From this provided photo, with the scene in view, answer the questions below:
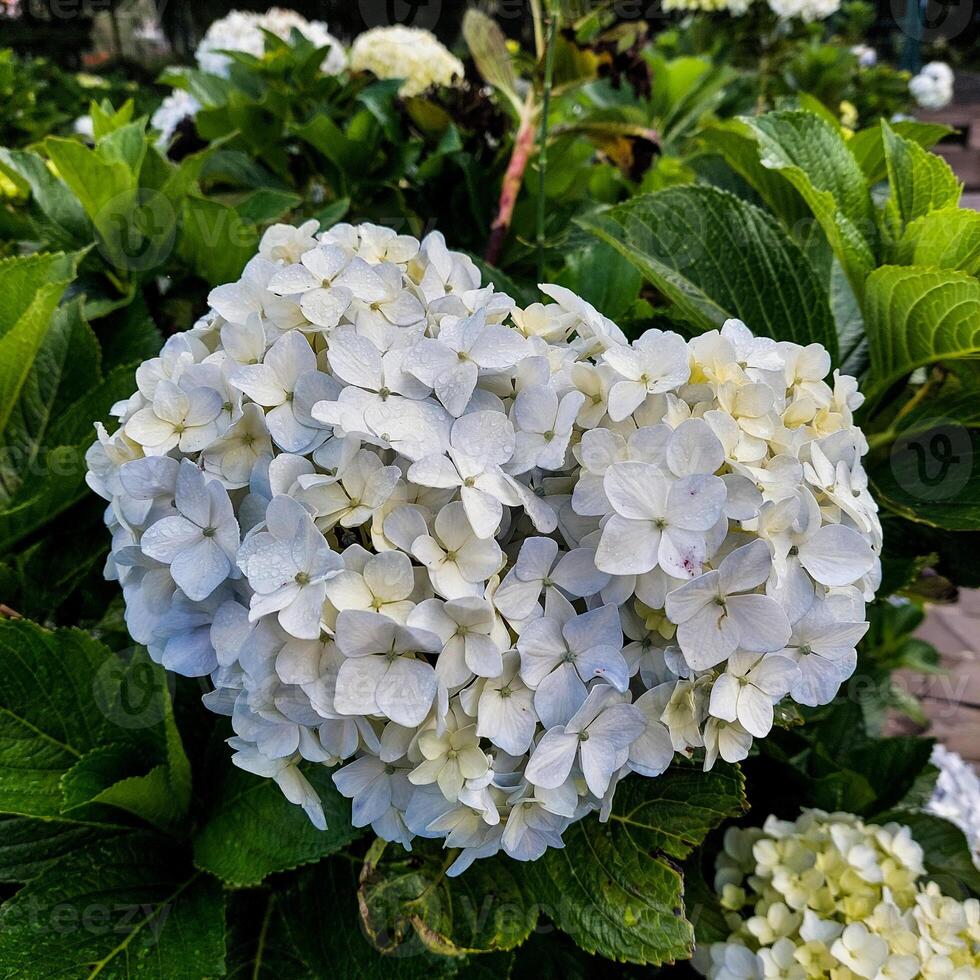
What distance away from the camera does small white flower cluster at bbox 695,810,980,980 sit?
0.87 m

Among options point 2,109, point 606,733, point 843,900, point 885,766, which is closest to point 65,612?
point 606,733

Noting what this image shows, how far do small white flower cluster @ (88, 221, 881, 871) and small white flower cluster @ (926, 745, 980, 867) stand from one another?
130cm

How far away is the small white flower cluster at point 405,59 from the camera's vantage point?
175 cm

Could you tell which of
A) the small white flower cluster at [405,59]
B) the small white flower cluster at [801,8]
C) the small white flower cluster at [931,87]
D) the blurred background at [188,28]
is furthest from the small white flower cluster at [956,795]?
the blurred background at [188,28]

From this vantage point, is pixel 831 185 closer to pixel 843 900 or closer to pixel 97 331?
pixel 843 900

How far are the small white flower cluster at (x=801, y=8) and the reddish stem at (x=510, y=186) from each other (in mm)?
1919

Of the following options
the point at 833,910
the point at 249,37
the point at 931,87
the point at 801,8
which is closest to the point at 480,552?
the point at 833,910

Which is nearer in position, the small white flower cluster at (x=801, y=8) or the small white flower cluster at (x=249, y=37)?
the small white flower cluster at (x=249, y=37)

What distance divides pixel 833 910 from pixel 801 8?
106 inches

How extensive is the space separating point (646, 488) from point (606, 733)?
151 mm

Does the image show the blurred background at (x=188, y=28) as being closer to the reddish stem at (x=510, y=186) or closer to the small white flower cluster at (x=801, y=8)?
the small white flower cluster at (x=801, y=8)

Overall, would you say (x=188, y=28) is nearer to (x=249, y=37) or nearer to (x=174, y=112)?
(x=249, y=37)

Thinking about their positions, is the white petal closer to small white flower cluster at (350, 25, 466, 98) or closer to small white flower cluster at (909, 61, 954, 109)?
small white flower cluster at (350, 25, 466, 98)

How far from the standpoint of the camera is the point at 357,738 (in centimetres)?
52
